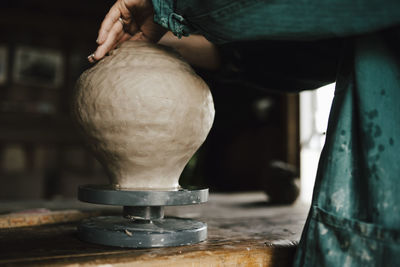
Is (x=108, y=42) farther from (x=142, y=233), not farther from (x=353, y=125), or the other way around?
(x=353, y=125)

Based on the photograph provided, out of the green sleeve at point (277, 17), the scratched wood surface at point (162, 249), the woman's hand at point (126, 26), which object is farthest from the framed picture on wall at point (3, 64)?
the green sleeve at point (277, 17)

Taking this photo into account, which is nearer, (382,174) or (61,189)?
(382,174)

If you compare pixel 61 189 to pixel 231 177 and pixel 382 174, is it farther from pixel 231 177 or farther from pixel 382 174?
pixel 382 174

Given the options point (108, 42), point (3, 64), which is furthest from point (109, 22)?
point (3, 64)

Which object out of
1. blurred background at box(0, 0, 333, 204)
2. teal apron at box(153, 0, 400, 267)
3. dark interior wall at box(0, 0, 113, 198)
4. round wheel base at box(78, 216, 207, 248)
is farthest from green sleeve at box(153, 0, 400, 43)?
dark interior wall at box(0, 0, 113, 198)

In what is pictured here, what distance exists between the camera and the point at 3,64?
3.57m

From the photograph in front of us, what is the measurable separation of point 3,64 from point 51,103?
559 mm

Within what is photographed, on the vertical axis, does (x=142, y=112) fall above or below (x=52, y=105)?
below

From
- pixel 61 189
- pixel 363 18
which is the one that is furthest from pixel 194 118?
pixel 61 189

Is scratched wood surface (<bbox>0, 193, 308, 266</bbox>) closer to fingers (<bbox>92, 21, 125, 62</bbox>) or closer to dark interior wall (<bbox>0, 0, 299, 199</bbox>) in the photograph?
fingers (<bbox>92, 21, 125, 62</bbox>)

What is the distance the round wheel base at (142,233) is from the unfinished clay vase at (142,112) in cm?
9

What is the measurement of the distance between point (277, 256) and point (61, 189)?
3209 millimetres

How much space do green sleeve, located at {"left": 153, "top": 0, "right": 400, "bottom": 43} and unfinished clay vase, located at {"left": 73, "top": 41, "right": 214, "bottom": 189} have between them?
11cm

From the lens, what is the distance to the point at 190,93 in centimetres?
79
